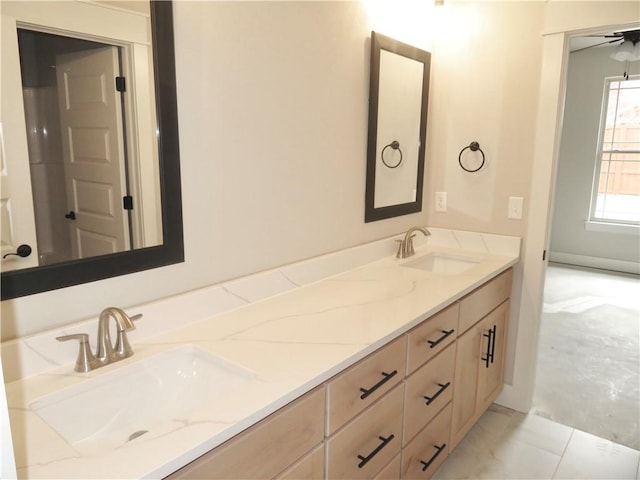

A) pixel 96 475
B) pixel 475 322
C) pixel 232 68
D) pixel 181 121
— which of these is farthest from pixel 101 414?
pixel 475 322

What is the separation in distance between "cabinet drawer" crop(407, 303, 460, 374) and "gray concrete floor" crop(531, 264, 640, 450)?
45.7 inches

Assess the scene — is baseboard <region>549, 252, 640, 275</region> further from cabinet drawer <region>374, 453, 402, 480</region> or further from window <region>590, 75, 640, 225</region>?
cabinet drawer <region>374, 453, 402, 480</region>

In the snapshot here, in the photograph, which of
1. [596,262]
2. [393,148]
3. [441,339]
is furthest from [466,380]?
[596,262]

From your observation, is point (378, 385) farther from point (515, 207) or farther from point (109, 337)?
point (515, 207)

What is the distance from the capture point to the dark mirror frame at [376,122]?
209 centimetres

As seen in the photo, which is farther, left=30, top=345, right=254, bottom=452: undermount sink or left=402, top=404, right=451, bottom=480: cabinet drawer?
left=402, top=404, right=451, bottom=480: cabinet drawer

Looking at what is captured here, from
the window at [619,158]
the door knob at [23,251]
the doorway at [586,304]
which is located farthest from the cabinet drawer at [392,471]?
the window at [619,158]

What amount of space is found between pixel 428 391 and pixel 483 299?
593mm

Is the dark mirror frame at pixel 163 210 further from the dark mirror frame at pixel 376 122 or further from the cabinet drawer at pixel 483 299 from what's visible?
the cabinet drawer at pixel 483 299

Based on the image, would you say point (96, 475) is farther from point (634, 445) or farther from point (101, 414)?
point (634, 445)

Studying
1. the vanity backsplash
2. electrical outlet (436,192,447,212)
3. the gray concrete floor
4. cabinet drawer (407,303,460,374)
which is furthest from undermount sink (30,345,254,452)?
the gray concrete floor

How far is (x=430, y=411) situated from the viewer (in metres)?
1.76

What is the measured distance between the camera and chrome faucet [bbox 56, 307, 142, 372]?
3.73 ft

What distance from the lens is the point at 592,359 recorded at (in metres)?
3.17
